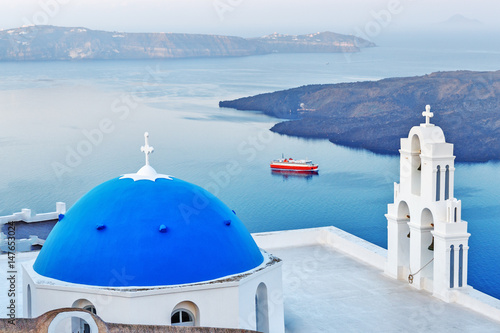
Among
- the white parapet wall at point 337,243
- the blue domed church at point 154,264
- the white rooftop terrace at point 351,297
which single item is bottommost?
the white rooftop terrace at point 351,297

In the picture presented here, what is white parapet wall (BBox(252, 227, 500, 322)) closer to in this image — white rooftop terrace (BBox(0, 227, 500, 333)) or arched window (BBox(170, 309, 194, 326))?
white rooftop terrace (BBox(0, 227, 500, 333))

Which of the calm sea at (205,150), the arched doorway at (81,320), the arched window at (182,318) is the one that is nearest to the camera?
the arched doorway at (81,320)

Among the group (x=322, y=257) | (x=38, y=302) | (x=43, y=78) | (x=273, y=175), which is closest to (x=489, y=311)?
(x=322, y=257)

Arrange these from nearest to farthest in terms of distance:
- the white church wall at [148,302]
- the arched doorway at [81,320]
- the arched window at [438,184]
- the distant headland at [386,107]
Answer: the white church wall at [148,302] → the arched doorway at [81,320] → the arched window at [438,184] → the distant headland at [386,107]

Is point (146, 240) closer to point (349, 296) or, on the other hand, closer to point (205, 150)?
point (349, 296)

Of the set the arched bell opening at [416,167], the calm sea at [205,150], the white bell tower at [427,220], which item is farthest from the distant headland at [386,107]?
the arched bell opening at [416,167]

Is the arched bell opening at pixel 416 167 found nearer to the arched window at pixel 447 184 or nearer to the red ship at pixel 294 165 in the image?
the arched window at pixel 447 184
